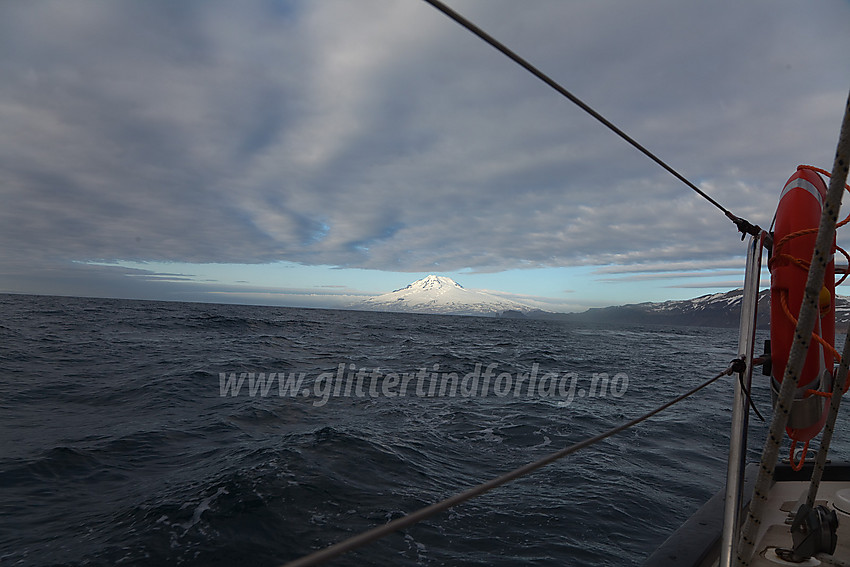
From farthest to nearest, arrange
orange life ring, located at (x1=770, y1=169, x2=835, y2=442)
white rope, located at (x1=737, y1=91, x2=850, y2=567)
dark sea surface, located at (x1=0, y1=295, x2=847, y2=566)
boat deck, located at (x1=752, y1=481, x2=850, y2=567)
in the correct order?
dark sea surface, located at (x1=0, y1=295, x2=847, y2=566), boat deck, located at (x1=752, y1=481, x2=850, y2=567), orange life ring, located at (x1=770, y1=169, x2=835, y2=442), white rope, located at (x1=737, y1=91, x2=850, y2=567)

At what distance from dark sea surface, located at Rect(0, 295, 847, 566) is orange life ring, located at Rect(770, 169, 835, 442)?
2.51m

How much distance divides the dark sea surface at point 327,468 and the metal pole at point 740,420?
2.53 m

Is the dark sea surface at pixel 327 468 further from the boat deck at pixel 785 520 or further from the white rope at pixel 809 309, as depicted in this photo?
the white rope at pixel 809 309

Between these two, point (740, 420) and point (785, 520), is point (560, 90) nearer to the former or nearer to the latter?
point (740, 420)

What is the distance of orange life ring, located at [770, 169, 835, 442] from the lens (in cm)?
239

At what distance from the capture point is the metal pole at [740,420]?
1.91 meters

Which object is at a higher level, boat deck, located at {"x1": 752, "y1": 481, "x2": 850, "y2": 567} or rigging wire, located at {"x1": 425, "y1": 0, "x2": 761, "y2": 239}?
rigging wire, located at {"x1": 425, "y1": 0, "x2": 761, "y2": 239}

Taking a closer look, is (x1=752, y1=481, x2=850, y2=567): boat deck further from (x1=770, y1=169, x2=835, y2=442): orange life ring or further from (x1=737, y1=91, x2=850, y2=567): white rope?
(x1=737, y1=91, x2=850, y2=567): white rope

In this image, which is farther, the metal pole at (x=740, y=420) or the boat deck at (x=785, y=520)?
the boat deck at (x=785, y=520)

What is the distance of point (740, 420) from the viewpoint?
6.74 ft

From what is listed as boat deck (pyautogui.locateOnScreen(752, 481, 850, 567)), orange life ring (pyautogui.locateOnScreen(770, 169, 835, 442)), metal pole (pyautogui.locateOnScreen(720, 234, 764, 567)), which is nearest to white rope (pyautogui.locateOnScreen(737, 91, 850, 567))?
metal pole (pyautogui.locateOnScreen(720, 234, 764, 567))

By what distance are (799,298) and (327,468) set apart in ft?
17.7

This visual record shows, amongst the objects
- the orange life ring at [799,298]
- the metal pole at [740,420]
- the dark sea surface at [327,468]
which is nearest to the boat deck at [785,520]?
the orange life ring at [799,298]

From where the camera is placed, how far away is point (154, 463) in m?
5.95
